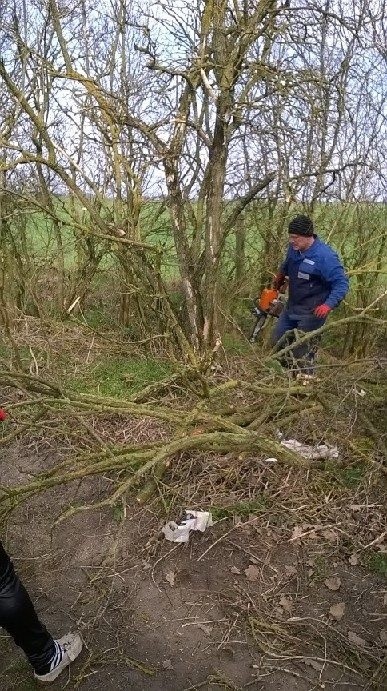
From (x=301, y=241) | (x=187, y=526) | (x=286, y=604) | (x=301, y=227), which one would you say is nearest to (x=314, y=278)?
(x=301, y=241)

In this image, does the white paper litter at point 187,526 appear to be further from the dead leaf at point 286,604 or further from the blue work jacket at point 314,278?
the blue work jacket at point 314,278

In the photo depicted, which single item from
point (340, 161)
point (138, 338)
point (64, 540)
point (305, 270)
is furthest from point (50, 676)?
point (340, 161)

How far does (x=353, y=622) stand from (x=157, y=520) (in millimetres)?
1315

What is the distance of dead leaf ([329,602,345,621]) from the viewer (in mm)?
3053

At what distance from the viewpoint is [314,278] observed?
207 inches

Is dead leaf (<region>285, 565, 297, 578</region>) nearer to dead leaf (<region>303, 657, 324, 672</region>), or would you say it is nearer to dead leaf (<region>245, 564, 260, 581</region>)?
dead leaf (<region>245, 564, 260, 581</region>)

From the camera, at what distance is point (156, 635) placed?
301cm

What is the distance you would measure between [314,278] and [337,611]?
2974 mm

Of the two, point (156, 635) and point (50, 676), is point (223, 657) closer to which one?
point (156, 635)

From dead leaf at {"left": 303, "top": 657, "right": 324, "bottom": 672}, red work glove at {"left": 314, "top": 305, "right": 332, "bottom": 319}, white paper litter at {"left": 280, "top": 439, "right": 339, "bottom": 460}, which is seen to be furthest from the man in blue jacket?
dead leaf at {"left": 303, "top": 657, "right": 324, "bottom": 672}

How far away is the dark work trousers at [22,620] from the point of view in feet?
8.00

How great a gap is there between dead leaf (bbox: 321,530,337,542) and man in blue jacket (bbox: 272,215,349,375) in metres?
1.54

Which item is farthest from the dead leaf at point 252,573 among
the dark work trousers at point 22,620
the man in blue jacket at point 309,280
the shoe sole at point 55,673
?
the man in blue jacket at point 309,280

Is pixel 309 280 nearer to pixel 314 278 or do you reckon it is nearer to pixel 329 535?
pixel 314 278
